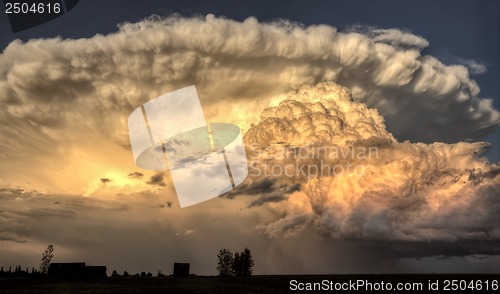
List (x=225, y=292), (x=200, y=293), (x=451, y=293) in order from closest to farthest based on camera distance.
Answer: (x=200, y=293) < (x=225, y=292) < (x=451, y=293)

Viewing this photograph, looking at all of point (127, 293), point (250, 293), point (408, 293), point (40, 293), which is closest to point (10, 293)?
point (40, 293)

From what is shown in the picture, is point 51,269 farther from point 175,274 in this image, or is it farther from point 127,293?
point 127,293

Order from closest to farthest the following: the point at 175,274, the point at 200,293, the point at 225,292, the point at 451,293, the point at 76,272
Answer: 1. the point at 200,293
2. the point at 225,292
3. the point at 451,293
4. the point at 76,272
5. the point at 175,274

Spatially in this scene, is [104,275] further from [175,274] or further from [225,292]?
[225,292]

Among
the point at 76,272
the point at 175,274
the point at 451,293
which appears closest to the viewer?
the point at 451,293

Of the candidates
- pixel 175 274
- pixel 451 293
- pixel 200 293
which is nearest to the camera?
pixel 200 293

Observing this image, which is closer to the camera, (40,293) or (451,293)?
Answer: (40,293)

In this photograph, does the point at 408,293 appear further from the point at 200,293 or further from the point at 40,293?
the point at 40,293

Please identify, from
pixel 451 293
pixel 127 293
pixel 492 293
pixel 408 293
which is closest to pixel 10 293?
pixel 127 293

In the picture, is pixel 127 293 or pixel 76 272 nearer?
pixel 127 293

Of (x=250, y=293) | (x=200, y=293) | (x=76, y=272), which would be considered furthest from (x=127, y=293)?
(x=76, y=272)
